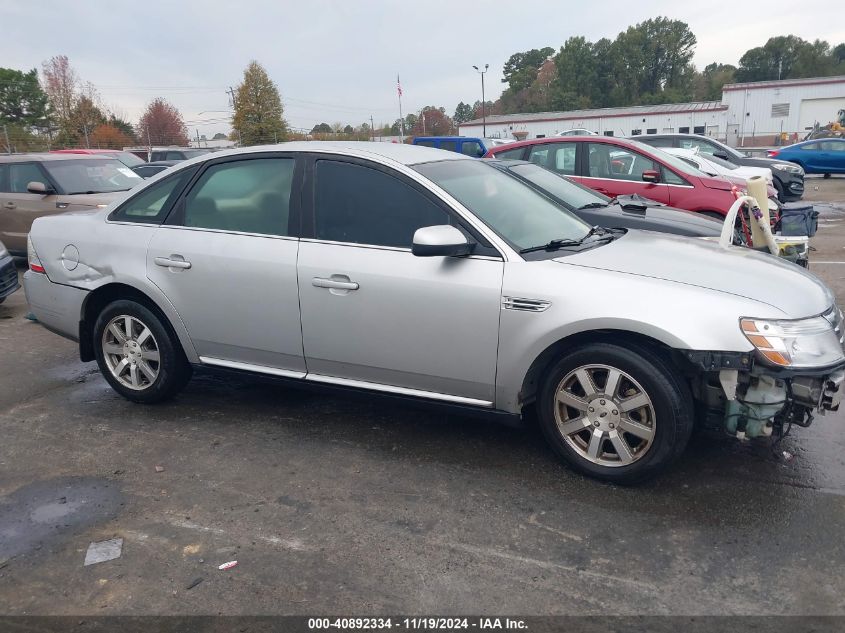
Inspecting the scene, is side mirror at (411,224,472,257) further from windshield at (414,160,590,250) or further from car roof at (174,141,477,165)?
car roof at (174,141,477,165)

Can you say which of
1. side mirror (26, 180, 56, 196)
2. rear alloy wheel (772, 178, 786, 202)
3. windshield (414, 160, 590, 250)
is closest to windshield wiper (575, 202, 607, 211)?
windshield (414, 160, 590, 250)

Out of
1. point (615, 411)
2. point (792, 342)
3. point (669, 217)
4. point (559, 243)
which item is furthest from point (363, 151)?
point (669, 217)

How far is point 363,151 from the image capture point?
4.10 meters

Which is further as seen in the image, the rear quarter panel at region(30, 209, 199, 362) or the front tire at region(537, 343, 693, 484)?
the rear quarter panel at region(30, 209, 199, 362)

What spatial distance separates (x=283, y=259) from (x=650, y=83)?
328 feet

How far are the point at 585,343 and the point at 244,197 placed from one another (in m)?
2.29

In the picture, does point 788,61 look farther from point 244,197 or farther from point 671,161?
point 244,197

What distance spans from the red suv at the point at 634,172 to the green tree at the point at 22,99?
214 feet

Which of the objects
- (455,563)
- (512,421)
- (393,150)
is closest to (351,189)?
(393,150)

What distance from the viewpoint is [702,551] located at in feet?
9.64

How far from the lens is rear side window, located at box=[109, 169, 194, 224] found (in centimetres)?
451

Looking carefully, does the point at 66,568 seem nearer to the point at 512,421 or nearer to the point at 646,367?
the point at 512,421

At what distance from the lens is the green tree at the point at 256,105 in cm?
5428

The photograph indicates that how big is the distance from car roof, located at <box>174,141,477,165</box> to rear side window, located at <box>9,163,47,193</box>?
→ 647cm
